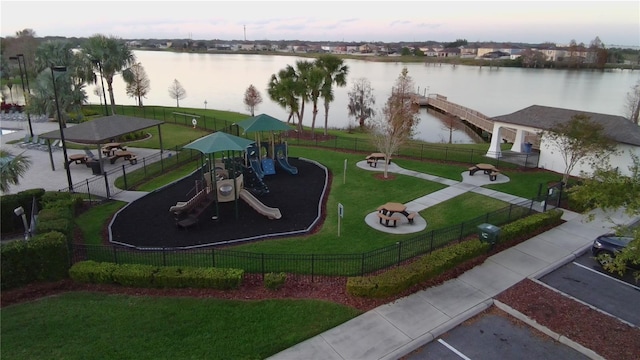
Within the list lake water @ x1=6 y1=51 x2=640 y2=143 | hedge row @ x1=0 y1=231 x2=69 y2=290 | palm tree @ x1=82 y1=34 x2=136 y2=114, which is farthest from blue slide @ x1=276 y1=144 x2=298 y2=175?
lake water @ x1=6 y1=51 x2=640 y2=143

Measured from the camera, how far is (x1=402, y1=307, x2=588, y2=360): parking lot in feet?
29.6

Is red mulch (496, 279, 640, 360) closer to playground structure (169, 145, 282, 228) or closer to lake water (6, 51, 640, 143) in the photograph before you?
playground structure (169, 145, 282, 228)

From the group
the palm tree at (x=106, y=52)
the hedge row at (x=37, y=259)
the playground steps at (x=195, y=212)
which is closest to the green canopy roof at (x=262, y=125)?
the playground steps at (x=195, y=212)

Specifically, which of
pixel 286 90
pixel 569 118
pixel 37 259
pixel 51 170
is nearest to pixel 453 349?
pixel 37 259

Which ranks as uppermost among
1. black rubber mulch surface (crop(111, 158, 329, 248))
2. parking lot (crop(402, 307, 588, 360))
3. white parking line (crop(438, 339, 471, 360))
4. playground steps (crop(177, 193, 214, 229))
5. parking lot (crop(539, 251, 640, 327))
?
playground steps (crop(177, 193, 214, 229))

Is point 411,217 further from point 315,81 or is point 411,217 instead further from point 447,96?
point 447,96

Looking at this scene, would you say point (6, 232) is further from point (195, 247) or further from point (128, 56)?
point (128, 56)

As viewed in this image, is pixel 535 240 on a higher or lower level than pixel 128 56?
lower

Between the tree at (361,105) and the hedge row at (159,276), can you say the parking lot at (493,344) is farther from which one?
the tree at (361,105)

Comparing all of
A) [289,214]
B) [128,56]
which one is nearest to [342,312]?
[289,214]

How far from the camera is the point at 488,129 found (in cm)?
4462

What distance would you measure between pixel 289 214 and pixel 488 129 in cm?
3512

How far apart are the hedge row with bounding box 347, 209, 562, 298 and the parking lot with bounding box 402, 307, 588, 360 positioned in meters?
1.78

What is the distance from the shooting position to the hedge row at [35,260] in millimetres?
10742
